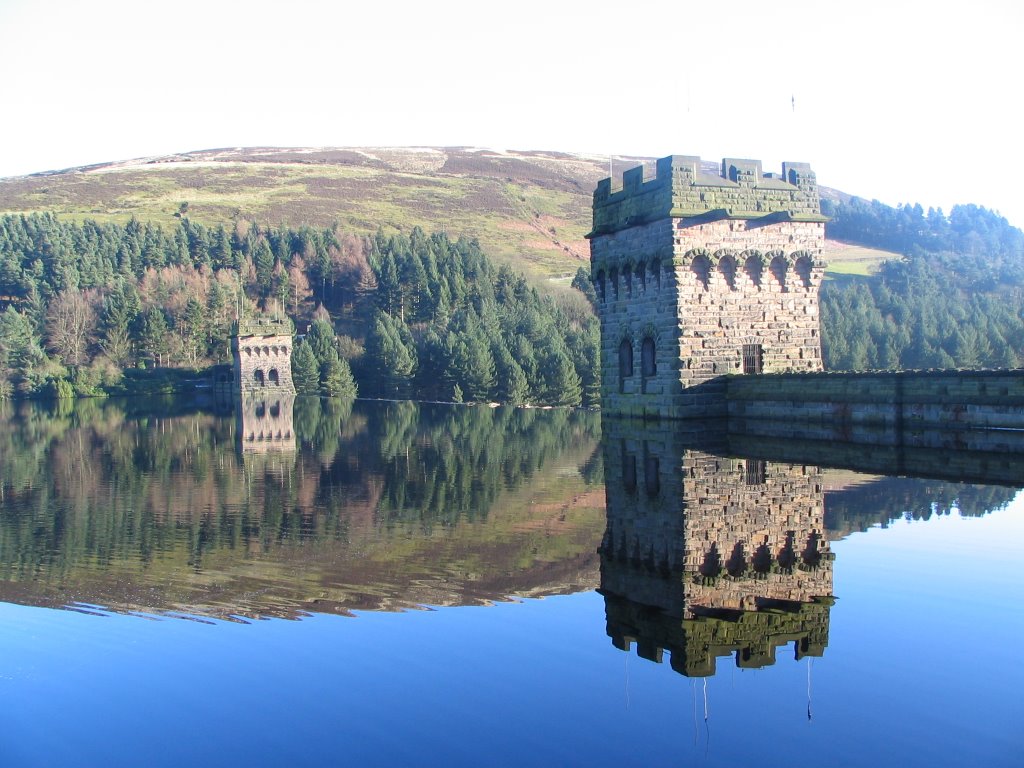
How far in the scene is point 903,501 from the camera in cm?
1513

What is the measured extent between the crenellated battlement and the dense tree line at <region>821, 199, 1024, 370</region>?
31483mm

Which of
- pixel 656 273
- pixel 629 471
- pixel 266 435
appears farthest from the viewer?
pixel 266 435

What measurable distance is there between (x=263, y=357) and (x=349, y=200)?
90078 mm

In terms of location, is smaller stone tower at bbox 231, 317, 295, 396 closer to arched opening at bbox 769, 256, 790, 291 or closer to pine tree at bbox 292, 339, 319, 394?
pine tree at bbox 292, 339, 319, 394

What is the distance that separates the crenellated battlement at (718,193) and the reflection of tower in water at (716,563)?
35.9ft

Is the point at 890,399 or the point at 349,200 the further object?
the point at 349,200

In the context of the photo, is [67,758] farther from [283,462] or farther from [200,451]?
[200,451]

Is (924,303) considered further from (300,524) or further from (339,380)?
(300,524)

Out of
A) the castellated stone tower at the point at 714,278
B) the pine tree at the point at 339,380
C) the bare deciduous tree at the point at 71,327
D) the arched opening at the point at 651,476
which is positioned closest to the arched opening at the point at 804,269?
the castellated stone tower at the point at 714,278

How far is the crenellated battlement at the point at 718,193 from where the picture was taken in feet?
90.6

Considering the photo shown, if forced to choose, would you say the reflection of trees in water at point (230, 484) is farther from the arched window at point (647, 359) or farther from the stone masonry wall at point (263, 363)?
the stone masonry wall at point (263, 363)

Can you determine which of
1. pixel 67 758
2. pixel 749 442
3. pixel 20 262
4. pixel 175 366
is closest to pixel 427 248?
pixel 175 366

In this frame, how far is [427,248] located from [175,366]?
28466 mm

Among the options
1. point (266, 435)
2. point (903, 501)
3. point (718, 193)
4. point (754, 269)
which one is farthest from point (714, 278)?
point (266, 435)
